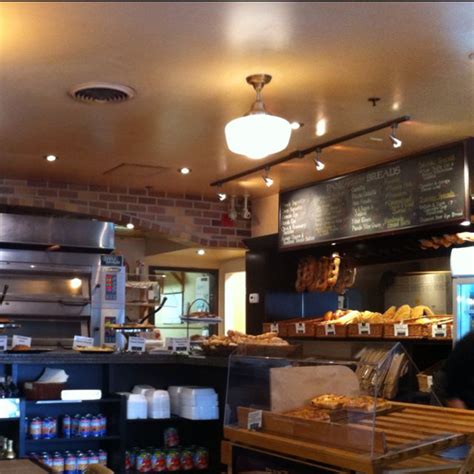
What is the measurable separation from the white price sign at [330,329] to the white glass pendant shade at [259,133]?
8.57 ft

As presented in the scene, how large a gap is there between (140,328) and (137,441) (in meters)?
0.84

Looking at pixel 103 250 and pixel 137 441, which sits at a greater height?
pixel 103 250

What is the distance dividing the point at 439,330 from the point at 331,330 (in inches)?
49.8

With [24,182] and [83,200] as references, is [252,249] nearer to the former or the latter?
[83,200]

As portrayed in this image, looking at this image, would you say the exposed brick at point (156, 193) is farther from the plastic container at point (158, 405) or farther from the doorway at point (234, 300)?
the plastic container at point (158, 405)

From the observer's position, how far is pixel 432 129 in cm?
559

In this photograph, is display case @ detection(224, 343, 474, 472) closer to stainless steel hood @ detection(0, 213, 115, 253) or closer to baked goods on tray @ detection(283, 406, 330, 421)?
baked goods on tray @ detection(283, 406, 330, 421)

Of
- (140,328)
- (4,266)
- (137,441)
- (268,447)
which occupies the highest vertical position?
(4,266)

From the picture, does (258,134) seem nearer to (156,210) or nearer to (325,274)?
(325,274)

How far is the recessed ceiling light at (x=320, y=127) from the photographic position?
17.8 feet

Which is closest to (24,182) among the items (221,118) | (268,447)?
(221,118)

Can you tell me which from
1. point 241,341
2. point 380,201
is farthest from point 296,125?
point 241,341

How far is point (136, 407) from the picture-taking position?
5.20 metres

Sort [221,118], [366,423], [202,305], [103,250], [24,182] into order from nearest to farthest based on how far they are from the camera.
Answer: [366,423] → [221,118] → [24,182] → [103,250] → [202,305]
